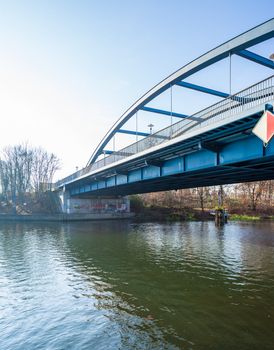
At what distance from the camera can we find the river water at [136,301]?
288 inches

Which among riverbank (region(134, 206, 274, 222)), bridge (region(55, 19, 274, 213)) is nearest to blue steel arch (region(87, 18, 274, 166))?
bridge (region(55, 19, 274, 213))

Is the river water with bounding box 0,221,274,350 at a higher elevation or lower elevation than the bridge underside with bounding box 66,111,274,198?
lower

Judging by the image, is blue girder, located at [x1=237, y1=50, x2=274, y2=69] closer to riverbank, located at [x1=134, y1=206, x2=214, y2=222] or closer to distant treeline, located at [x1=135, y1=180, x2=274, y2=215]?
riverbank, located at [x1=134, y1=206, x2=214, y2=222]

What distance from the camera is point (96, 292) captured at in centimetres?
1115

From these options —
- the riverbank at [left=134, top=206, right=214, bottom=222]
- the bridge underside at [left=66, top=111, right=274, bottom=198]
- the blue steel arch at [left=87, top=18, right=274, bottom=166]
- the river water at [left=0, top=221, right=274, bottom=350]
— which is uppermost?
the blue steel arch at [left=87, top=18, right=274, bottom=166]

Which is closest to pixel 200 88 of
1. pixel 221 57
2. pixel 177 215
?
pixel 221 57

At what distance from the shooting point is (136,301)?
1006cm

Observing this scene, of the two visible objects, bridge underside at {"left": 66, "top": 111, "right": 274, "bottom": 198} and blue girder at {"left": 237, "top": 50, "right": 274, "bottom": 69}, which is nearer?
bridge underside at {"left": 66, "top": 111, "right": 274, "bottom": 198}

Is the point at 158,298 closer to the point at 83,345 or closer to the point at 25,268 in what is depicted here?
the point at 83,345

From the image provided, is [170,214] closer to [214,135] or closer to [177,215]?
[177,215]

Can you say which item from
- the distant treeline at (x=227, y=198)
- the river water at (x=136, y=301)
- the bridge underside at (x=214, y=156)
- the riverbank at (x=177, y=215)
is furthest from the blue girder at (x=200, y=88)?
the distant treeline at (x=227, y=198)

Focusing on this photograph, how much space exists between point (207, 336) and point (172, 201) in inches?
2427

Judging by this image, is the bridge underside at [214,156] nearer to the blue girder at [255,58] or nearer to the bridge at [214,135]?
the bridge at [214,135]

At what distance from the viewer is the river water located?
24.0 feet
